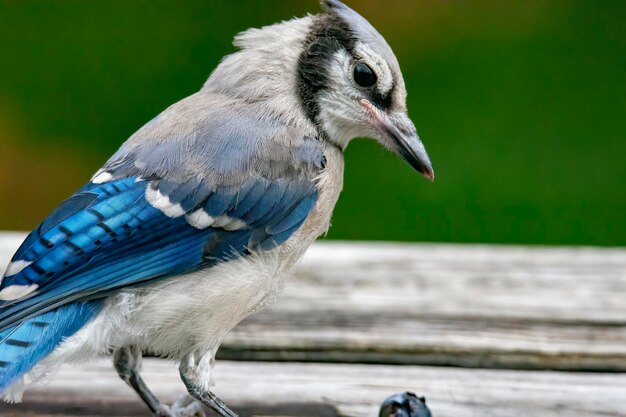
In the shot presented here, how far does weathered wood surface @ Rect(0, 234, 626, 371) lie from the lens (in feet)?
6.79

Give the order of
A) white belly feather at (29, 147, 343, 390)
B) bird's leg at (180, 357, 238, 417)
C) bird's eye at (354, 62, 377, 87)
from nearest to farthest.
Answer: white belly feather at (29, 147, 343, 390)
bird's leg at (180, 357, 238, 417)
bird's eye at (354, 62, 377, 87)

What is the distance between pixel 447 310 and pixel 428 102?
6.58ft

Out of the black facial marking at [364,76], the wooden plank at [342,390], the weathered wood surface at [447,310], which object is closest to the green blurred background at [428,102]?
the weathered wood surface at [447,310]

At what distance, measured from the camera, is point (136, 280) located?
66.5 inches

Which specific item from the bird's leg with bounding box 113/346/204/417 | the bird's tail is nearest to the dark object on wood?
the bird's leg with bounding box 113/346/204/417

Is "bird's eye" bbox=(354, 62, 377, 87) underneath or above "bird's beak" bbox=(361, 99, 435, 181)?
above

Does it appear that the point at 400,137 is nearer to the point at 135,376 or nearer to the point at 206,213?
the point at 206,213

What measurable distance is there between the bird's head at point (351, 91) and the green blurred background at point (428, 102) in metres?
1.69

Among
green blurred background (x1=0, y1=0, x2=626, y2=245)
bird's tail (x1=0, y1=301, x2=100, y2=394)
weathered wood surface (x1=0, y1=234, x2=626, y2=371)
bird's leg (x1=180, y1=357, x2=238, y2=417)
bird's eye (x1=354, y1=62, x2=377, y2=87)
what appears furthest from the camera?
green blurred background (x1=0, y1=0, x2=626, y2=245)

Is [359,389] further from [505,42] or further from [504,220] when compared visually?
[505,42]

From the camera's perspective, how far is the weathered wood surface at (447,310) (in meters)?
2.07

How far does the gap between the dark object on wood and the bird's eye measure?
Result: 0.56 meters

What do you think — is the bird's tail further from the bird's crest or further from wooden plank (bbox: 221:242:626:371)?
the bird's crest

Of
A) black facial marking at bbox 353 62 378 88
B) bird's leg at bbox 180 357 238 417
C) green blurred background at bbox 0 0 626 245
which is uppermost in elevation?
green blurred background at bbox 0 0 626 245
